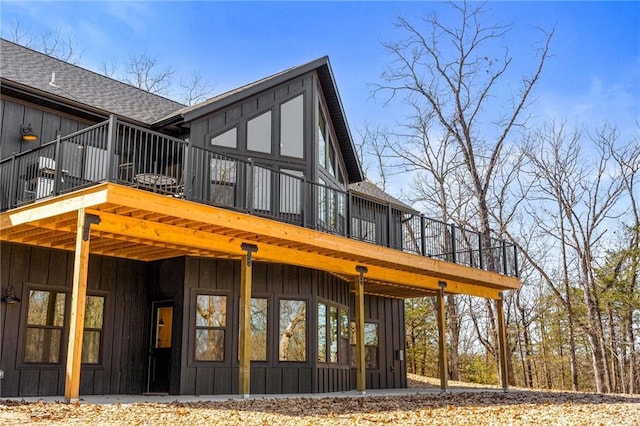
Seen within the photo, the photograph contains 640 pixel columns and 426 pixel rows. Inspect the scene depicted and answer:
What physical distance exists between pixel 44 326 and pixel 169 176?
11.3 feet

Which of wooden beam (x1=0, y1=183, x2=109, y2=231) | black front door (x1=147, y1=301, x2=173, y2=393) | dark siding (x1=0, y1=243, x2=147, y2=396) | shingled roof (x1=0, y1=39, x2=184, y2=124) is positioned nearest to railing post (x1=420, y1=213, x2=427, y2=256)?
black front door (x1=147, y1=301, x2=173, y2=393)

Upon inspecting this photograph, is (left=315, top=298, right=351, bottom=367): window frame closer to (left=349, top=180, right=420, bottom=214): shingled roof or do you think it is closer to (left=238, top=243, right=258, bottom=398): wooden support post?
(left=238, top=243, right=258, bottom=398): wooden support post

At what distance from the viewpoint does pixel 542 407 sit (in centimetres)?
989

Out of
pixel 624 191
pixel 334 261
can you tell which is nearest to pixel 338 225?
pixel 334 261

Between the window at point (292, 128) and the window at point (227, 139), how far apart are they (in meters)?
0.99

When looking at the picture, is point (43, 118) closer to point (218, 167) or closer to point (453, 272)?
point (218, 167)

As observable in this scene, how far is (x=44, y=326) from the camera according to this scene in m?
10.3

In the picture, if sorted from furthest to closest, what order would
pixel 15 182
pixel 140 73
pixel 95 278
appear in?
1. pixel 140 73
2. pixel 95 278
3. pixel 15 182

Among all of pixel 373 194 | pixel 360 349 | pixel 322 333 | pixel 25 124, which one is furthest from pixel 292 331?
pixel 373 194

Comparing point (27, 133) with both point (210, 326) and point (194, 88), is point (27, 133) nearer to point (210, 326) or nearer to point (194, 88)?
point (210, 326)

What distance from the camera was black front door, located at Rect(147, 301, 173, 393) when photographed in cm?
1095

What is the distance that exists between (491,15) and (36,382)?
20.1 meters

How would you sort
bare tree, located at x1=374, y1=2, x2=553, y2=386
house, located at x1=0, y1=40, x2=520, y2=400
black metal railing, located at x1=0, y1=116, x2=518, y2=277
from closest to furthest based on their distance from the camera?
black metal railing, located at x1=0, y1=116, x2=518, y2=277 < house, located at x1=0, y1=40, x2=520, y2=400 < bare tree, located at x1=374, y1=2, x2=553, y2=386

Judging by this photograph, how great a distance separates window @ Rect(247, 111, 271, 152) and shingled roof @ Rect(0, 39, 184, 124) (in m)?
1.97
